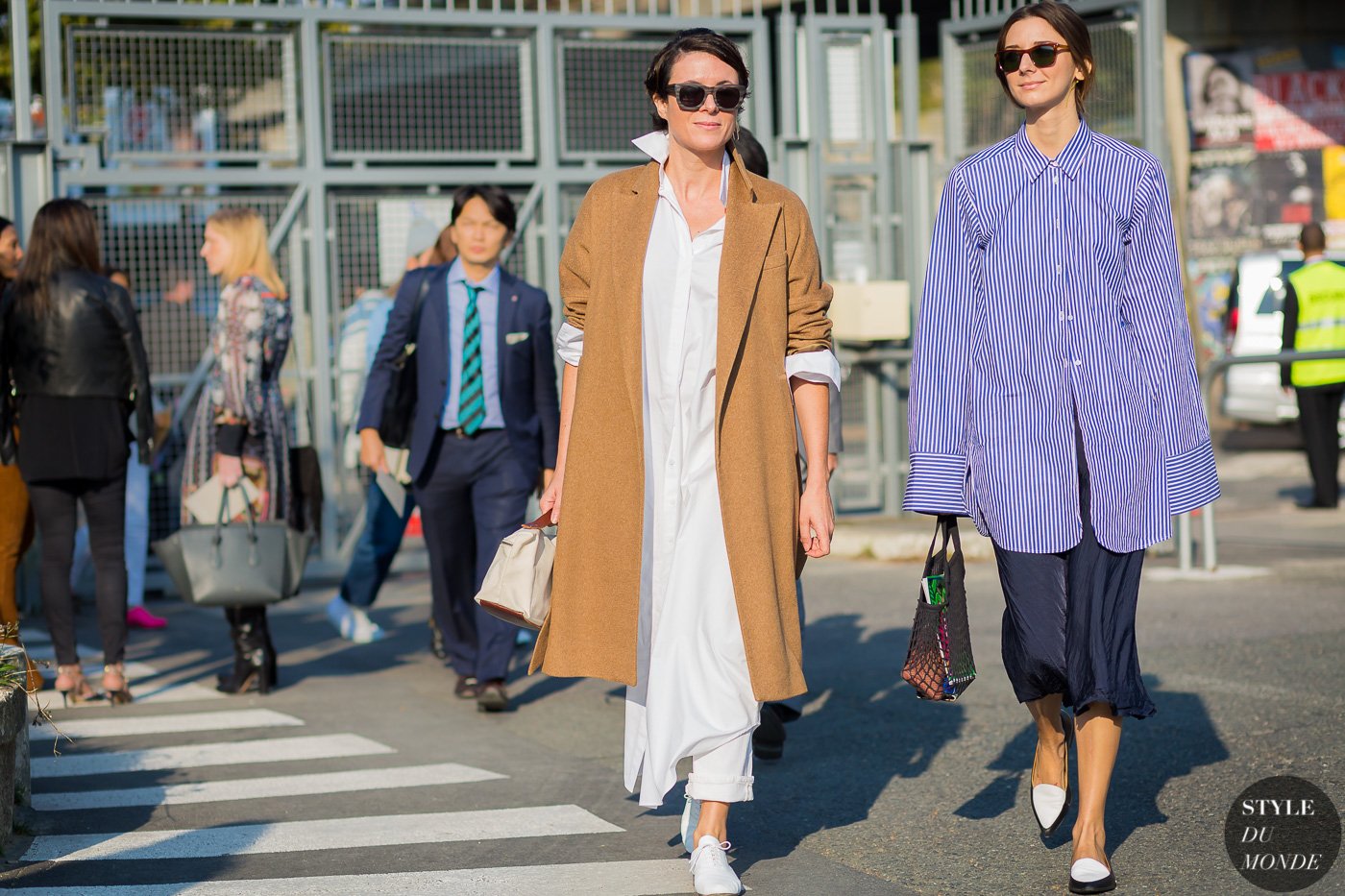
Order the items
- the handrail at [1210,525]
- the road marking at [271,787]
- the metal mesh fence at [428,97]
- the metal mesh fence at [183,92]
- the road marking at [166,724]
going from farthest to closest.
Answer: the metal mesh fence at [428,97] → the metal mesh fence at [183,92] → the handrail at [1210,525] → the road marking at [166,724] → the road marking at [271,787]

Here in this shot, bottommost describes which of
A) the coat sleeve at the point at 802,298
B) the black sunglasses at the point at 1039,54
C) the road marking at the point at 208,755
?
the road marking at the point at 208,755

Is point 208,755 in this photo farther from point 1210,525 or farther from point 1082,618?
point 1210,525

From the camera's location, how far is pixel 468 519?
301 inches

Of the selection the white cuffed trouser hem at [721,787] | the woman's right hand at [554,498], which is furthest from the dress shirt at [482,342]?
the white cuffed trouser hem at [721,787]

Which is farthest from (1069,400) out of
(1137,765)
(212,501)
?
(212,501)

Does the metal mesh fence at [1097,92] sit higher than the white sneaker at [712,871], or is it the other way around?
the metal mesh fence at [1097,92]

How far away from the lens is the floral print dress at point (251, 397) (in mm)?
7555

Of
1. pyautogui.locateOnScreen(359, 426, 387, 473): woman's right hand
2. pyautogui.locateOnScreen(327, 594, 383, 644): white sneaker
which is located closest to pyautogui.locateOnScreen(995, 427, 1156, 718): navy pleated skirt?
pyautogui.locateOnScreen(359, 426, 387, 473): woman's right hand

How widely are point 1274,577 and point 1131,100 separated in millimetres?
3079

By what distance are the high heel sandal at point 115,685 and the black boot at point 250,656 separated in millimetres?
422

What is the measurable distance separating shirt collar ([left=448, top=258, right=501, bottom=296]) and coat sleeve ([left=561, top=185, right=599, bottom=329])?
2666 mm

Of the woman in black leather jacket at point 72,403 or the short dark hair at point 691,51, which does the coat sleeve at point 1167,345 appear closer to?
the short dark hair at point 691,51

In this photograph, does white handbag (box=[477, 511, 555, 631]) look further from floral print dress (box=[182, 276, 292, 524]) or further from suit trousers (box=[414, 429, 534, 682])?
floral print dress (box=[182, 276, 292, 524])

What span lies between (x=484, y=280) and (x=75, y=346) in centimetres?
168
